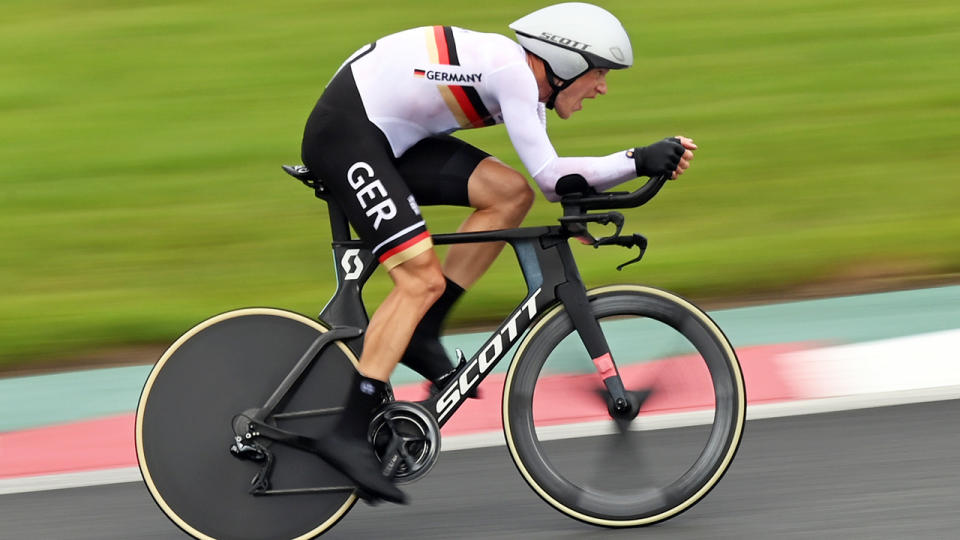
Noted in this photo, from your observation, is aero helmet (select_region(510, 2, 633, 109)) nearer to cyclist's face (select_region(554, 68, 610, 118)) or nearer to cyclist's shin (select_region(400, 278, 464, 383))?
cyclist's face (select_region(554, 68, 610, 118))

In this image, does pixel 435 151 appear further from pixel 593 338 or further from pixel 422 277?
pixel 593 338

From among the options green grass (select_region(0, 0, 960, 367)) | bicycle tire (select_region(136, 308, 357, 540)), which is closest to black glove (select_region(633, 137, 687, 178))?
bicycle tire (select_region(136, 308, 357, 540))

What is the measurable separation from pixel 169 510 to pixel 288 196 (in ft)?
14.1

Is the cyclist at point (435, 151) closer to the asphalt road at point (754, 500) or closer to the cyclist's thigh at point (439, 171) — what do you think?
the cyclist's thigh at point (439, 171)

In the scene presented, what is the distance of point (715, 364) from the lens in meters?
4.39

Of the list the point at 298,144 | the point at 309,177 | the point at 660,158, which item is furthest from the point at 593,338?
the point at 298,144

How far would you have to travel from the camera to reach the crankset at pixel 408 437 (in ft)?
14.5

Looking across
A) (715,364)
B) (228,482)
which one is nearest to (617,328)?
(715,364)

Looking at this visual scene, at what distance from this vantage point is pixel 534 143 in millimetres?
4160

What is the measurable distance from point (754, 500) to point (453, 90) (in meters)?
1.73

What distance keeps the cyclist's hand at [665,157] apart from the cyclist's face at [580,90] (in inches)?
10.7

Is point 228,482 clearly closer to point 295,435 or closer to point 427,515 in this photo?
point 295,435

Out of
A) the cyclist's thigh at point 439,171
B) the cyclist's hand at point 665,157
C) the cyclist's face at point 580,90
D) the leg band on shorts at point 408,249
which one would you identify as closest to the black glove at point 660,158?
the cyclist's hand at point 665,157

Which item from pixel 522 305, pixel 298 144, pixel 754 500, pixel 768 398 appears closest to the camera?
pixel 522 305
